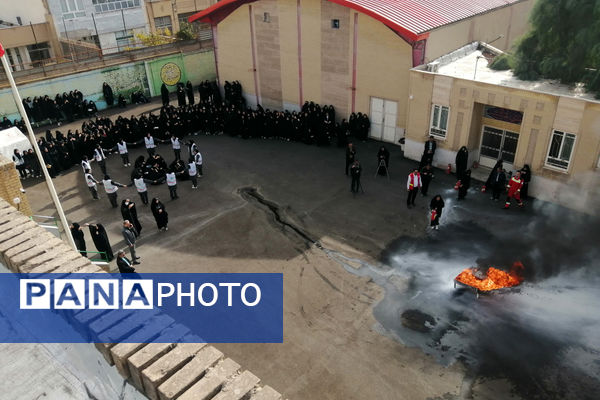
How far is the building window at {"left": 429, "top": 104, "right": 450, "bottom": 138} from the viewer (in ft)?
59.1

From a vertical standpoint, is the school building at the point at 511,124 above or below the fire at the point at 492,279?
above

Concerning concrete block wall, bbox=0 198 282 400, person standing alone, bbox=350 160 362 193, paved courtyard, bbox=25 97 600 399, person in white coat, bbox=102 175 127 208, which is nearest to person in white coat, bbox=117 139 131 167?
paved courtyard, bbox=25 97 600 399

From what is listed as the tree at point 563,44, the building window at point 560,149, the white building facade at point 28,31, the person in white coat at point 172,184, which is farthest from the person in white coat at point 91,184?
the white building facade at point 28,31

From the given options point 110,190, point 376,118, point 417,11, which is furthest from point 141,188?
point 417,11

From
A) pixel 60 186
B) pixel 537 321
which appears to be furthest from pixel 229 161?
pixel 537 321

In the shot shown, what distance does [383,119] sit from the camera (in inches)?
840

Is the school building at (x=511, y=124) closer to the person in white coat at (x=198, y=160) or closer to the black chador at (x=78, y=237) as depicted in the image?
the person in white coat at (x=198, y=160)

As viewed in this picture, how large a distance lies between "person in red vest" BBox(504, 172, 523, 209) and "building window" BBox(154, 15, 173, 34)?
29476 millimetres

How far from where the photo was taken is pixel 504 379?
9500 mm

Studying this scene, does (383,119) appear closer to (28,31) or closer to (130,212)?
(130,212)

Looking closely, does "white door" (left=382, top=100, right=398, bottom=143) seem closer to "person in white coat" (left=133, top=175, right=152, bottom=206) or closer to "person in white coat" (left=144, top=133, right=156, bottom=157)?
"person in white coat" (left=144, top=133, right=156, bottom=157)

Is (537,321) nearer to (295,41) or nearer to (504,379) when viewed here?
(504,379)

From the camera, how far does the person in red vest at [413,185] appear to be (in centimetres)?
1544

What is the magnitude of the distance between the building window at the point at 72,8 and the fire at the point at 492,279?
30752 mm
